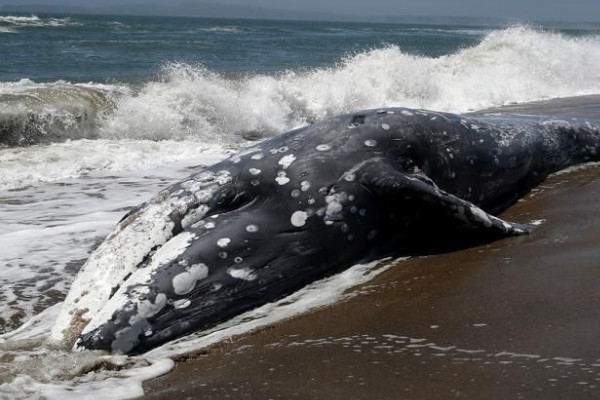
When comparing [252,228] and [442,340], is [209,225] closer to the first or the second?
[252,228]

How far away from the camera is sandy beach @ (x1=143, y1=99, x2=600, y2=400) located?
3.18 meters

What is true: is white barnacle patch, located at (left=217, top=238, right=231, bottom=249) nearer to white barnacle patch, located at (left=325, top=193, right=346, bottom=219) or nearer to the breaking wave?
white barnacle patch, located at (left=325, top=193, right=346, bottom=219)

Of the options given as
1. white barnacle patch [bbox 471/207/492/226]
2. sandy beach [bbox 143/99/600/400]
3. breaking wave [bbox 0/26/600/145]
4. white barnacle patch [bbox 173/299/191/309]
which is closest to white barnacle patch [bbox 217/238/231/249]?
white barnacle patch [bbox 173/299/191/309]

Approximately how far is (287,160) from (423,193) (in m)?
1.01

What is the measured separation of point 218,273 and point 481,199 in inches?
105

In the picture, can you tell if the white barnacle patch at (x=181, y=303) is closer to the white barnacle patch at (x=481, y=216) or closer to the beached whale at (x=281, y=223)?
the beached whale at (x=281, y=223)

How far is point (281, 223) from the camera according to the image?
5.09 m

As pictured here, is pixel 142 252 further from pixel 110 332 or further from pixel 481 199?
pixel 481 199

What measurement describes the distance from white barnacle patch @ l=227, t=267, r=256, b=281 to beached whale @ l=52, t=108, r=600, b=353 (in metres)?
0.01

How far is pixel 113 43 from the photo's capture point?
4147cm

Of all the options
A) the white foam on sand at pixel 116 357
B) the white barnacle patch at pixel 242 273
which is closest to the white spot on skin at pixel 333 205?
the white foam on sand at pixel 116 357

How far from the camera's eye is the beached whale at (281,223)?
453 cm

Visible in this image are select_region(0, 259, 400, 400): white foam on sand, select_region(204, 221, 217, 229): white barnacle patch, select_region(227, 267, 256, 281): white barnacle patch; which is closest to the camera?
select_region(0, 259, 400, 400): white foam on sand

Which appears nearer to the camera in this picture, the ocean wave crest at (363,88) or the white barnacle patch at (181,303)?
the white barnacle patch at (181,303)
